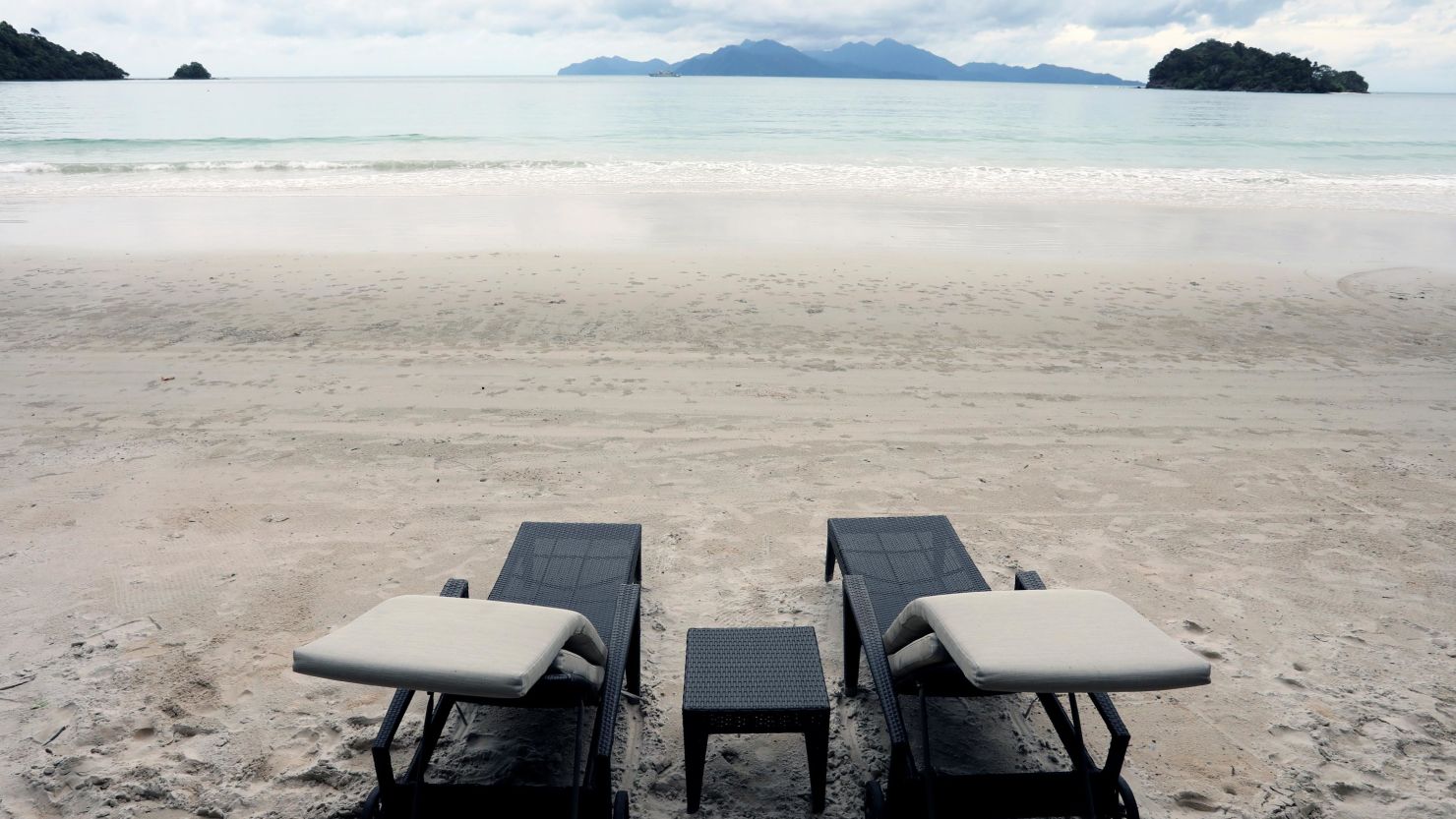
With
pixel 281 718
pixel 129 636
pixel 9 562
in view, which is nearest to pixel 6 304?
pixel 9 562

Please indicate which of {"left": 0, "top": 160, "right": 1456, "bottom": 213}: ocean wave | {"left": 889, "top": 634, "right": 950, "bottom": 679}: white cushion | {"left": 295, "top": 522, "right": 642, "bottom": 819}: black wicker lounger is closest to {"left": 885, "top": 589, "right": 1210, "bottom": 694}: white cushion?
{"left": 889, "top": 634, "right": 950, "bottom": 679}: white cushion

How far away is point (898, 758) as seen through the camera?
2311mm

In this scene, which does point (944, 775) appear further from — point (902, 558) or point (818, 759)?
point (902, 558)

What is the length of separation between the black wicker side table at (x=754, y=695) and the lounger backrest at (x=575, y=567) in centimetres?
43

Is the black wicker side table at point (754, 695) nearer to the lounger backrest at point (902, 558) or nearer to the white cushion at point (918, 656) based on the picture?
the white cushion at point (918, 656)

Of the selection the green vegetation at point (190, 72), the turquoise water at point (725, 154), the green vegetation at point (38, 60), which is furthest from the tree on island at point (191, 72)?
the turquoise water at point (725, 154)

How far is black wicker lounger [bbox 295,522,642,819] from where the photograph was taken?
7.48 feet

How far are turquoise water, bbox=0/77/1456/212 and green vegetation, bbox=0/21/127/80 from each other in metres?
55.8

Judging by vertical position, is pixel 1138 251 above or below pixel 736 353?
above

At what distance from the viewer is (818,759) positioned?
247cm

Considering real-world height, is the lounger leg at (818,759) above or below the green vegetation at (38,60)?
below

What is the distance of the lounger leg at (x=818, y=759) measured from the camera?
7.97ft

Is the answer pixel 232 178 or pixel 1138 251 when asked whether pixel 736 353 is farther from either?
pixel 232 178

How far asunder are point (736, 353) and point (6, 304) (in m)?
7.58
